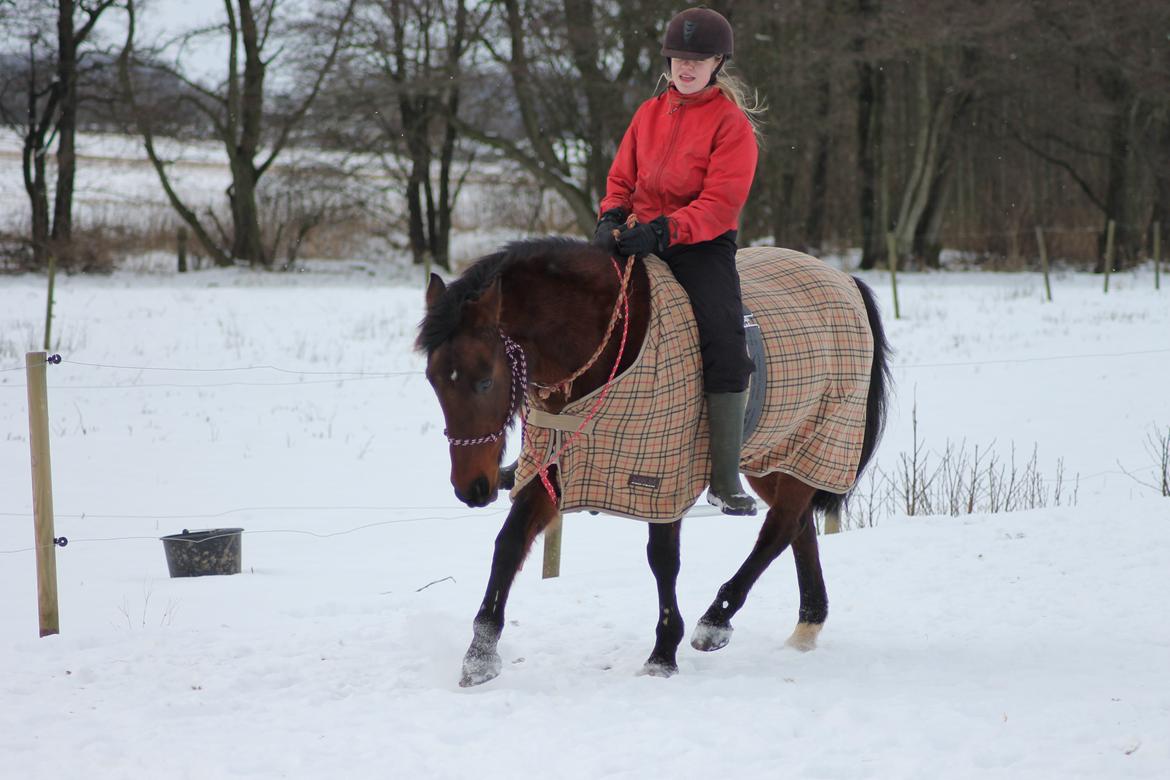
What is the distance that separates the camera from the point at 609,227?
3.80 meters

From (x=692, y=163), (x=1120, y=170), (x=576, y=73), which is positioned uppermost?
(x=576, y=73)

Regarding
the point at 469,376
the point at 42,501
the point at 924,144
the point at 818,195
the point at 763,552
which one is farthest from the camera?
the point at 818,195

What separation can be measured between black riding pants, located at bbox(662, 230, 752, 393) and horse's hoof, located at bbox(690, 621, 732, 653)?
3.16 feet

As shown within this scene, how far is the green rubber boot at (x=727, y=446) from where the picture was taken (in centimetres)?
363

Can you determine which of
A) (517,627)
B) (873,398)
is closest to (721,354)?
(873,398)

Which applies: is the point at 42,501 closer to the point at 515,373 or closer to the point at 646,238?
the point at 515,373

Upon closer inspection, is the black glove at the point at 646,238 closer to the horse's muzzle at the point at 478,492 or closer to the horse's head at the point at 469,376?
the horse's head at the point at 469,376

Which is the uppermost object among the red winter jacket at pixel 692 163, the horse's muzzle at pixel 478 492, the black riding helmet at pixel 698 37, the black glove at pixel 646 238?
the black riding helmet at pixel 698 37

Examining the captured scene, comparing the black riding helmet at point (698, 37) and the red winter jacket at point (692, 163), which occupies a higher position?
the black riding helmet at point (698, 37)

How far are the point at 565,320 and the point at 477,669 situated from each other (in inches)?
47.8

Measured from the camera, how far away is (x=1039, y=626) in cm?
430

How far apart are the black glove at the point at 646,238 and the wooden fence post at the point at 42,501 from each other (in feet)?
8.15

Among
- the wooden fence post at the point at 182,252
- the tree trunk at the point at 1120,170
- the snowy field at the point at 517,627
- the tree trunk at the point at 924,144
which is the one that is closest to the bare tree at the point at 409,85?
the wooden fence post at the point at 182,252

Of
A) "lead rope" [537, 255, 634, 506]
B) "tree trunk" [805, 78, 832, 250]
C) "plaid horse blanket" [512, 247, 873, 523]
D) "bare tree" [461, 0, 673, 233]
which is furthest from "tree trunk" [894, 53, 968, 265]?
"lead rope" [537, 255, 634, 506]
